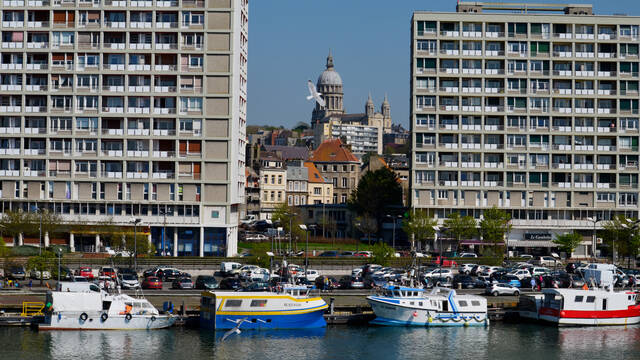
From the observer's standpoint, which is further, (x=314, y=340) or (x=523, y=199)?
(x=523, y=199)

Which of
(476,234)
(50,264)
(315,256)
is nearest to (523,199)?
(476,234)

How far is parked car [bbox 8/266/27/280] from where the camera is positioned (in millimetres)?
94094

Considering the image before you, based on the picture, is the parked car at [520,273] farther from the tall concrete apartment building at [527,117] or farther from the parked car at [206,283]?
the tall concrete apartment building at [527,117]

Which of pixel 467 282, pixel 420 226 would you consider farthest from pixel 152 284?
pixel 420 226

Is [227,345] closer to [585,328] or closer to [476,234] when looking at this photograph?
[585,328]

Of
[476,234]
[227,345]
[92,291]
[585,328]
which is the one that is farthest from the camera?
[476,234]

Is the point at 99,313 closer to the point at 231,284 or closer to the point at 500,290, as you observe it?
the point at 231,284

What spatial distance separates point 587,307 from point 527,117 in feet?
174

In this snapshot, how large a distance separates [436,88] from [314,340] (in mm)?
64421

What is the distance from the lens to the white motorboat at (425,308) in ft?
256

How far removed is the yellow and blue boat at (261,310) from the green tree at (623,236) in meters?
54.1

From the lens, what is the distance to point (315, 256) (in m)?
115

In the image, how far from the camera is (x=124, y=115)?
4724 inches

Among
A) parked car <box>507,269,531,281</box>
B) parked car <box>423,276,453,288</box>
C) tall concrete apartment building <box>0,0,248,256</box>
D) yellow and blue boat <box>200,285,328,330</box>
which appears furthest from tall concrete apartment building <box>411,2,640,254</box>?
yellow and blue boat <box>200,285,328,330</box>
